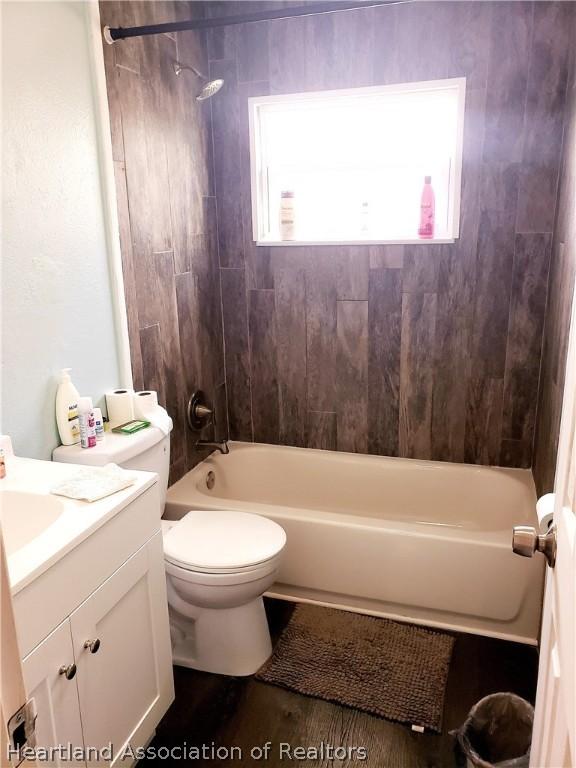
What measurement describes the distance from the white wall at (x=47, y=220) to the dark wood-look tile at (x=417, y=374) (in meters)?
1.38

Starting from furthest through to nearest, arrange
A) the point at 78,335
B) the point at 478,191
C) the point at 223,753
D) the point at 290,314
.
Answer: the point at 290,314
the point at 478,191
the point at 78,335
the point at 223,753

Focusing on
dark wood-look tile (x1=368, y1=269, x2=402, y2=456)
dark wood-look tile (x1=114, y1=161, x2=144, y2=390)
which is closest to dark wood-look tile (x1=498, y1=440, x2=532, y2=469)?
dark wood-look tile (x1=368, y1=269, x2=402, y2=456)

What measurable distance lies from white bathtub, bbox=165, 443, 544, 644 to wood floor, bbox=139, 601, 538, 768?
21 cm

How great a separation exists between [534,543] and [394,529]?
1.38 metres

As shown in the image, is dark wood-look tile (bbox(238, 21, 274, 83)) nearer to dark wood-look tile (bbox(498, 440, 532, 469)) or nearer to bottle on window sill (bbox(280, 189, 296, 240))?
bottle on window sill (bbox(280, 189, 296, 240))

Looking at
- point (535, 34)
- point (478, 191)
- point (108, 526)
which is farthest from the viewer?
point (478, 191)

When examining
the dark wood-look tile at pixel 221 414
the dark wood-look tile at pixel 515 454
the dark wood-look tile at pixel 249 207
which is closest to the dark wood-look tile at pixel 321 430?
the dark wood-look tile at pixel 221 414

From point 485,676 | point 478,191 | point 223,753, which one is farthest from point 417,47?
point 223,753

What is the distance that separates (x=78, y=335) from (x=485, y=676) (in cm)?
180

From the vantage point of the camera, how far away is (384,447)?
119 inches

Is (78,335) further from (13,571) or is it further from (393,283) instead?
(393,283)

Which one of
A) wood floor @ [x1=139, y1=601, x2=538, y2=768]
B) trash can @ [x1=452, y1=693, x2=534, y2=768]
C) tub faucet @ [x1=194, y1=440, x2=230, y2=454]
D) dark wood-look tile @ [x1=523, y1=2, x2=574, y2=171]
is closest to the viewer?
trash can @ [x1=452, y1=693, x2=534, y2=768]

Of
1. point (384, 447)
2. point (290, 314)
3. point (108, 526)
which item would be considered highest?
point (290, 314)

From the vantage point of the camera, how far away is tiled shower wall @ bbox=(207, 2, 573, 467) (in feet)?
8.12
